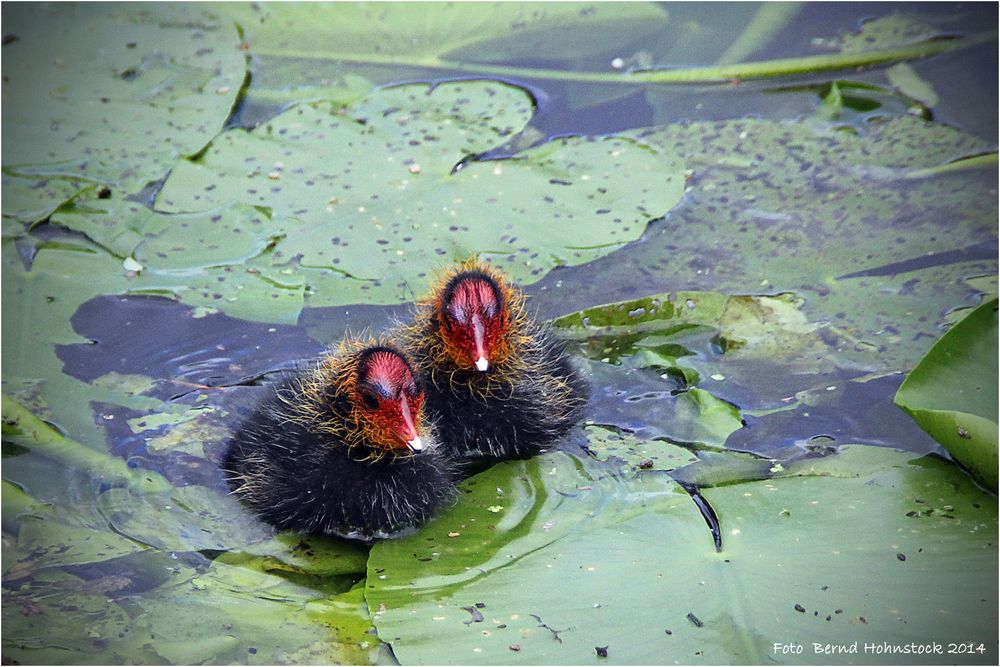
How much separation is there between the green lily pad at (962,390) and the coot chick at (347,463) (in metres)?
1.67

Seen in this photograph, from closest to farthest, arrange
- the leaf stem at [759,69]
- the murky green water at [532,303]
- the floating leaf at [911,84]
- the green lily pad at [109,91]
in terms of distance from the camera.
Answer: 1. the murky green water at [532,303]
2. the green lily pad at [109,91]
3. the floating leaf at [911,84]
4. the leaf stem at [759,69]

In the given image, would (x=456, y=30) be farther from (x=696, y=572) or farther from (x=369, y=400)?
(x=696, y=572)

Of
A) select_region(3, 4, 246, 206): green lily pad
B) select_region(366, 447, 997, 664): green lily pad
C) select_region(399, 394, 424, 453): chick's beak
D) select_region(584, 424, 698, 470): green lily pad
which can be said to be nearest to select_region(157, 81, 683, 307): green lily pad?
select_region(3, 4, 246, 206): green lily pad

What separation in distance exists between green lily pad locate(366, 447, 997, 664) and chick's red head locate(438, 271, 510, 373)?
55cm

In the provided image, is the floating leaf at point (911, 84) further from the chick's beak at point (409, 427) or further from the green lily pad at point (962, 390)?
the chick's beak at point (409, 427)

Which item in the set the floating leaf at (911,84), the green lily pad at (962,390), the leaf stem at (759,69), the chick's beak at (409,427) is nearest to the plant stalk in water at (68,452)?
the chick's beak at (409,427)

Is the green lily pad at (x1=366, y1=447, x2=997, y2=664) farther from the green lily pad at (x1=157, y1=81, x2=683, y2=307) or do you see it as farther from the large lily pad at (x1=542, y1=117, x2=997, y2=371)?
the green lily pad at (x1=157, y1=81, x2=683, y2=307)

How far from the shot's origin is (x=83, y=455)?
4.02 metres

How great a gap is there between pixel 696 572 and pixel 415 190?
2.56 metres

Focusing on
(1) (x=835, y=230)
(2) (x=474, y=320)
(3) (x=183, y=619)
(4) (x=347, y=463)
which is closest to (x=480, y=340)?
(2) (x=474, y=320)

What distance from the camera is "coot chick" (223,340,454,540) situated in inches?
145

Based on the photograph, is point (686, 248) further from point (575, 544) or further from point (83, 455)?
point (83, 455)

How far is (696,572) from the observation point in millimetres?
3318

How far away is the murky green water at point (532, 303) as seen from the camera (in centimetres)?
331
